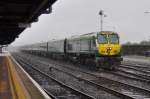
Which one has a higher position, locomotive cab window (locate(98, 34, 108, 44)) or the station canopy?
the station canopy

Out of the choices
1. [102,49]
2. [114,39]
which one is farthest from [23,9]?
[114,39]

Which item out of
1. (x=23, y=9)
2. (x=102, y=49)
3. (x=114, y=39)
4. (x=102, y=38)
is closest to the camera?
(x=23, y=9)

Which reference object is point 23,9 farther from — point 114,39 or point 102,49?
point 114,39

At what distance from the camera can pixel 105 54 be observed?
30734mm

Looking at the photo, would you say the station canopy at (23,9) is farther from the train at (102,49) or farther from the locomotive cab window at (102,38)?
the locomotive cab window at (102,38)

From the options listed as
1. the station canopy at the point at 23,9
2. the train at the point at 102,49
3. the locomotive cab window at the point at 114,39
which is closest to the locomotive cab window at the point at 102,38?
the train at the point at 102,49

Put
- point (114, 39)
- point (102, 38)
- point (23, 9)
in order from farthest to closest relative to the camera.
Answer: point (114, 39) → point (102, 38) → point (23, 9)

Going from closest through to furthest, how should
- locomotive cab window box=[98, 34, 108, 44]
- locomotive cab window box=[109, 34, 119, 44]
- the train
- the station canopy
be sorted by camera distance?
the station canopy
the train
locomotive cab window box=[98, 34, 108, 44]
locomotive cab window box=[109, 34, 119, 44]

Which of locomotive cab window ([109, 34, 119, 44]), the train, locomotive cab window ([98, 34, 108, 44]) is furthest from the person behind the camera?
locomotive cab window ([109, 34, 119, 44])

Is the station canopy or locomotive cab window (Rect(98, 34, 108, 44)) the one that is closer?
the station canopy

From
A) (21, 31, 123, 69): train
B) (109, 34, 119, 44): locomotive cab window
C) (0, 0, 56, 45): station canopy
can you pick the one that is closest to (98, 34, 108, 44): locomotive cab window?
(21, 31, 123, 69): train

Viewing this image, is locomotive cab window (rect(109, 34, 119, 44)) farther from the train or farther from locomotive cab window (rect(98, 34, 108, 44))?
locomotive cab window (rect(98, 34, 108, 44))

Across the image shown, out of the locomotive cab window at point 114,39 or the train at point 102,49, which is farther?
the locomotive cab window at point 114,39

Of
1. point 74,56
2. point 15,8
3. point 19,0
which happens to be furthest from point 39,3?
point 74,56
